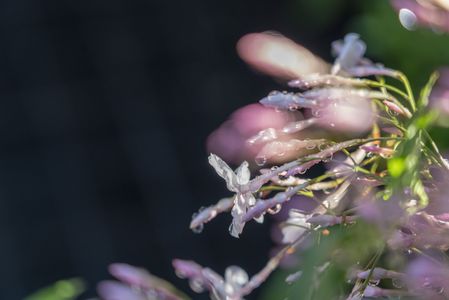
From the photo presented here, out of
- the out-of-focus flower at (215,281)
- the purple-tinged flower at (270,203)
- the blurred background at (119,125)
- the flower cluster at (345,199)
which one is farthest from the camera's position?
the blurred background at (119,125)

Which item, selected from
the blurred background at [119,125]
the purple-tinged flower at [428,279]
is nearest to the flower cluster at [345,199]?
the purple-tinged flower at [428,279]

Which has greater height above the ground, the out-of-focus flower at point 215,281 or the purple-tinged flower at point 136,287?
the purple-tinged flower at point 136,287

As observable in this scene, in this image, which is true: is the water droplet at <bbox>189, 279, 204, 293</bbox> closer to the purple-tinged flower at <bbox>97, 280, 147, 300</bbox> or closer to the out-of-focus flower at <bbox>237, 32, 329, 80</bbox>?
the purple-tinged flower at <bbox>97, 280, 147, 300</bbox>

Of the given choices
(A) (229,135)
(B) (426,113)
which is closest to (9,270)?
(A) (229,135)

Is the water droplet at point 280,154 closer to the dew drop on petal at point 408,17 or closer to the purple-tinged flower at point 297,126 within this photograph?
the purple-tinged flower at point 297,126

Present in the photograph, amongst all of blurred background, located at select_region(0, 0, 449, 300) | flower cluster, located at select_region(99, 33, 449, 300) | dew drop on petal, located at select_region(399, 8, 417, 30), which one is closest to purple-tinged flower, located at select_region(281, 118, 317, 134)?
flower cluster, located at select_region(99, 33, 449, 300)

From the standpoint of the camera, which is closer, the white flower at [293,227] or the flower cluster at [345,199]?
the flower cluster at [345,199]

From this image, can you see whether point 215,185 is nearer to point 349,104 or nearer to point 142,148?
point 142,148

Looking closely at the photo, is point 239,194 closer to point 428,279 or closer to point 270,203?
point 270,203
